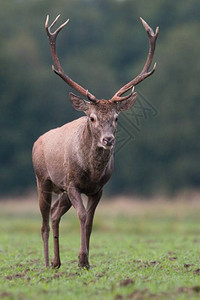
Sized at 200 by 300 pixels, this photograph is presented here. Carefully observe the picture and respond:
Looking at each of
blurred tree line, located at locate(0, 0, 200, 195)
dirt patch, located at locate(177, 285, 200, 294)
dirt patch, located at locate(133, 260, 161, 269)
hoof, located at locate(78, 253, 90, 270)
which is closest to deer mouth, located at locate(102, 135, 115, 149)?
hoof, located at locate(78, 253, 90, 270)

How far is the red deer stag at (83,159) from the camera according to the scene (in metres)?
8.98

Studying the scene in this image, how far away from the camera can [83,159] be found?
9.23 meters

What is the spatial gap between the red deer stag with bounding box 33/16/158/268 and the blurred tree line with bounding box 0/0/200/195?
86.2ft

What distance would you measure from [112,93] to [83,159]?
101ft

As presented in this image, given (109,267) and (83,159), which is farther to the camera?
(109,267)

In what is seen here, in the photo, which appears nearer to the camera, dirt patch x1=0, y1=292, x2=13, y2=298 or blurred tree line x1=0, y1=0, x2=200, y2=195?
dirt patch x1=0, y1=292, x2=13, y2=298

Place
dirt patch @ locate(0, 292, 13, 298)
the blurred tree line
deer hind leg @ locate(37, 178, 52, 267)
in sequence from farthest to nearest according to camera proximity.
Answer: the blurred tree line, deer hind leg @ locate(37, 178, 52, 267), dirt patch @ locate(0, 292, 13, 298)

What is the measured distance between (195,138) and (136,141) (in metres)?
3.14

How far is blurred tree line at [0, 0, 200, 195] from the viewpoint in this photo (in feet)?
124

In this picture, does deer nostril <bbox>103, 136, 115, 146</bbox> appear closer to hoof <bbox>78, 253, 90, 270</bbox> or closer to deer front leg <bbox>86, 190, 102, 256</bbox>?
deer front leg <bbox>86, 190, 102, 256</bbox>

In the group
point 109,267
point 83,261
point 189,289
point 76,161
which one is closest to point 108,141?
point 76,161

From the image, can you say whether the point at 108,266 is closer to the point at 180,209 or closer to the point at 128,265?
the point at 128,265

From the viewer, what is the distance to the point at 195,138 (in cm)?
3875

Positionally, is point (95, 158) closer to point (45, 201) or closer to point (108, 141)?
point (108, 141)
